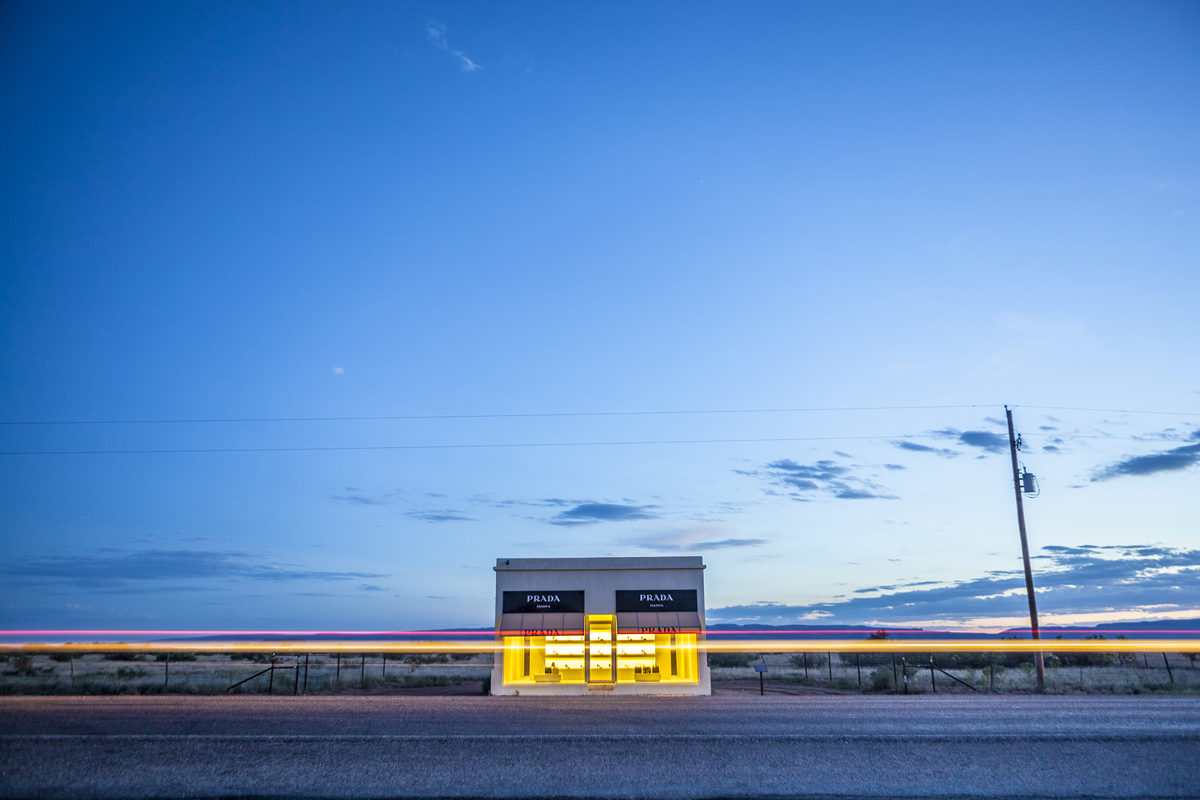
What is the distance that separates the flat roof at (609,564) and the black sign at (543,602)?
2.57 ft

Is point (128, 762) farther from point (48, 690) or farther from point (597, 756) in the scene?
point (48, 690)

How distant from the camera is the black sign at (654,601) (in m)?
22.9

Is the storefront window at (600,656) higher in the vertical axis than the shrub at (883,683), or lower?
higher

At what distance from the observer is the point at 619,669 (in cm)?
2469

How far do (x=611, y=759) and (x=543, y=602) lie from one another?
14.2 meters

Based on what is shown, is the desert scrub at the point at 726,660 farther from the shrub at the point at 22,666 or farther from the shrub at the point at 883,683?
the shrub at the point at 22,666

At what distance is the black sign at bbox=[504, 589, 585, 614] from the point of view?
2289 centimetres

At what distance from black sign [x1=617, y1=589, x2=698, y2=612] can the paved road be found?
8837mm

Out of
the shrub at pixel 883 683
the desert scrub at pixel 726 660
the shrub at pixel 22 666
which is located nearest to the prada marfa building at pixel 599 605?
the shrub at pixel 883 683

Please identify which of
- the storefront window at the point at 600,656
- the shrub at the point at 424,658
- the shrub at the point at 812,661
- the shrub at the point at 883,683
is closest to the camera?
the storefront window at the point at 600,656

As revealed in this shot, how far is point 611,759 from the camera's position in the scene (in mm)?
9016

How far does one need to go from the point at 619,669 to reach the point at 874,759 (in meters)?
16.7

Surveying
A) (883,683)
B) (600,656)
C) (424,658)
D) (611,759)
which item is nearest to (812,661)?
(883,683)

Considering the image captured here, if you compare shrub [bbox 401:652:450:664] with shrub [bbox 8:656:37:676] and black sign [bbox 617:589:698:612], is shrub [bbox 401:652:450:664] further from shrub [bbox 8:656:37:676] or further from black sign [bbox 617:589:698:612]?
black sign [bbox 617:589:698:612]
